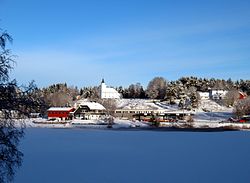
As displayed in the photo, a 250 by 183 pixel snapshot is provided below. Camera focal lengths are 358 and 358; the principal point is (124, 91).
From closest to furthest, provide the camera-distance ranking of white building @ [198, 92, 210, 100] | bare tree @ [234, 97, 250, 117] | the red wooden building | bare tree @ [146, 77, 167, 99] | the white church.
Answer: bare tree @ [234, 97, 250, 117] → the red wooden building → white building @ [198, 92, 210, 100] → bare tree @ [146, 77, 167, 99] → the white church

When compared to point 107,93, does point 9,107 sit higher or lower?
lower

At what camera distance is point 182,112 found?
82.0m

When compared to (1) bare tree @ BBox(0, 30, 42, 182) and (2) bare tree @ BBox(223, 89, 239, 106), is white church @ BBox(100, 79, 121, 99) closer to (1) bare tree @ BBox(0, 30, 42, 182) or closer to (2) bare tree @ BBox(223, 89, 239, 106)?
(2) bare tree @ BBox(223, 89, 239, 106)

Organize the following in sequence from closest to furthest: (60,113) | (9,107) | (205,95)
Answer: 1. (9,107)
2. (60,113)
3. (205,95)

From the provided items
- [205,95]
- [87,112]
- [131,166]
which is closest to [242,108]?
[87,112]

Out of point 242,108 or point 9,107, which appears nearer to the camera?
point 9,107

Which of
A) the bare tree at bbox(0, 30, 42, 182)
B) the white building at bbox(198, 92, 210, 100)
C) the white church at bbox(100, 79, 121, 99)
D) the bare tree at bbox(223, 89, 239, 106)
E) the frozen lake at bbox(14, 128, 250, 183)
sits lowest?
the frozen lake at bbox(14, 128, 250, 183)

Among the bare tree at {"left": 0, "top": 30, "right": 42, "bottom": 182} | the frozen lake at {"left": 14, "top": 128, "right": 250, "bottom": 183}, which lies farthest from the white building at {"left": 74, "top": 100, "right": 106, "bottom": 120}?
the bare tree at {"left": 0, "top": 30, "right": 42, "bottom": 182}

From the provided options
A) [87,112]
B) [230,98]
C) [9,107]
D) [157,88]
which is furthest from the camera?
[157,88]

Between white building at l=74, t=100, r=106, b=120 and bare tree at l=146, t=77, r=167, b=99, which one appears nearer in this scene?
white building at l=74, t=100, r=106, b=120

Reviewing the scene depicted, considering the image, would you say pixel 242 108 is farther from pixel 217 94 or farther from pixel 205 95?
pixel 205 95

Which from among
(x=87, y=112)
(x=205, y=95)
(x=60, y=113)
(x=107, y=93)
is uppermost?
(x=107, y=93)

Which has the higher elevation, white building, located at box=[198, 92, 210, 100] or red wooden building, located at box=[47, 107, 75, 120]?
white building, located at box=[198, 92, 210, 100]

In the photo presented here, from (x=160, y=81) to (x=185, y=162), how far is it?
115 m
